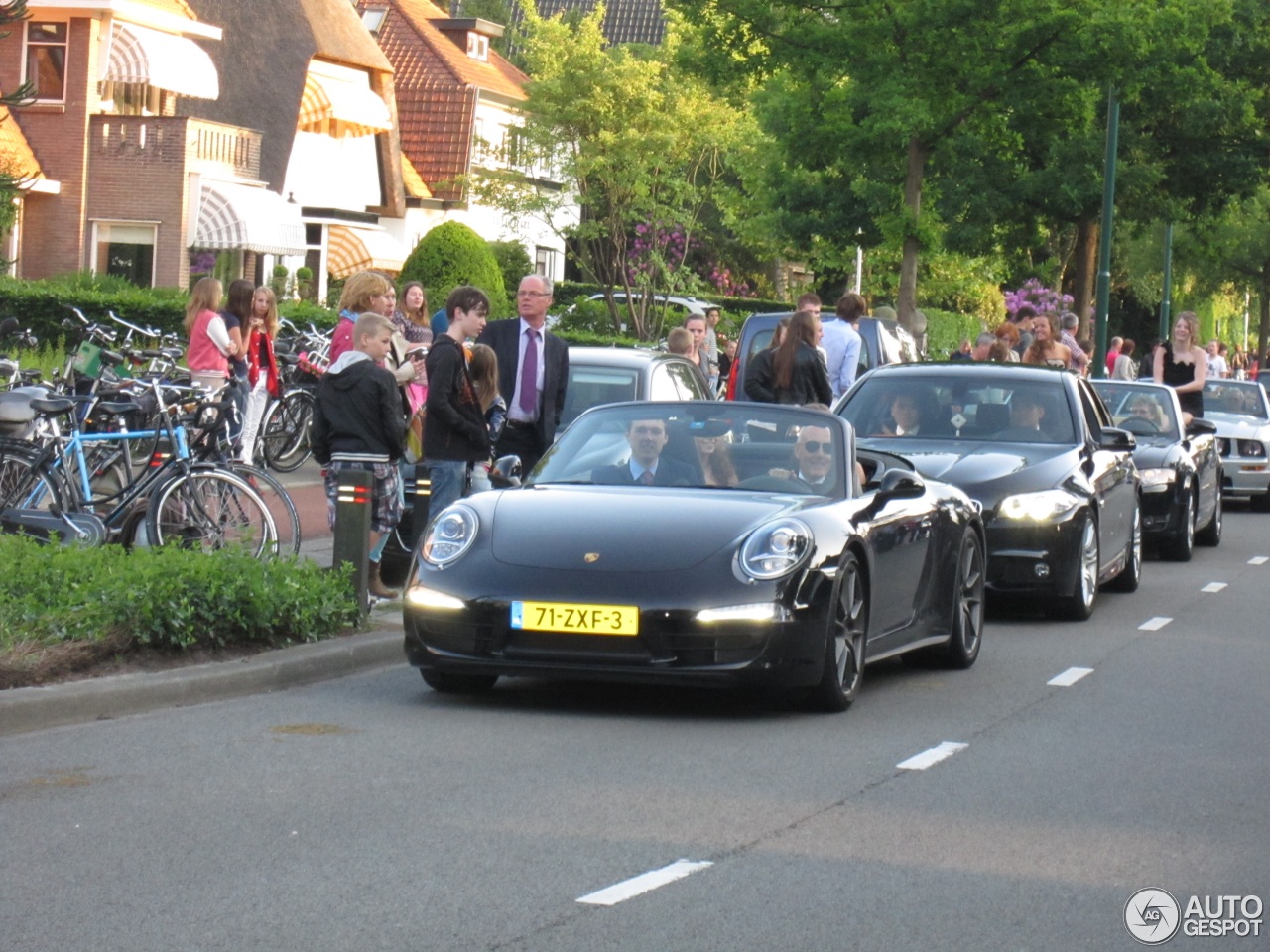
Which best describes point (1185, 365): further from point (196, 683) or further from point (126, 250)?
point (126, 250)

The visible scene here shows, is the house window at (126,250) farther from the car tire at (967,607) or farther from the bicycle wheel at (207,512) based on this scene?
the car tire at (967,607)

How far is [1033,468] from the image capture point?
13281mm

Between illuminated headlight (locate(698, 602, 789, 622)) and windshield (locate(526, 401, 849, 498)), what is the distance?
1140 mm

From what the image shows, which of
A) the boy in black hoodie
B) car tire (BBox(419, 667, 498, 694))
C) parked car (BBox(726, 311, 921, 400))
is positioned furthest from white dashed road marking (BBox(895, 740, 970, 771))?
parked car (BBox(726, 311, 921, 400))

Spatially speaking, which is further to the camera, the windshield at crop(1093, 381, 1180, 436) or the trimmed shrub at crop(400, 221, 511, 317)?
the trimmed shrub at crop(400, 221, 511, 317)

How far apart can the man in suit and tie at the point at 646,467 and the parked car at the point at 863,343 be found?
8.63 metres

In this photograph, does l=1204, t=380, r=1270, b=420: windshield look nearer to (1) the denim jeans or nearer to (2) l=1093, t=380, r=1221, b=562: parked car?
(2) l=1093, t=380, r=1221, b=562: parked car

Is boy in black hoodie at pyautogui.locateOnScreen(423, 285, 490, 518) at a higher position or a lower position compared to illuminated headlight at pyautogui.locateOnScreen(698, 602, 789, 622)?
higher

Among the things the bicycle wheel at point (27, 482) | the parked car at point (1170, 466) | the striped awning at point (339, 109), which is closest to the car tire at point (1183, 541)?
the parked car at point (1170, 466)

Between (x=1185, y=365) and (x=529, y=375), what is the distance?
36.5 ft

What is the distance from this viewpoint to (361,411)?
11.5 metres

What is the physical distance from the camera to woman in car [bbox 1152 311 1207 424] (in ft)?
72.1

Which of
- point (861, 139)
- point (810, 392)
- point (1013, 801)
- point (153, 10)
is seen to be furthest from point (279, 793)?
point (153, 10)

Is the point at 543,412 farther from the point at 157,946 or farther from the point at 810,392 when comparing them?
the point at 157,946
